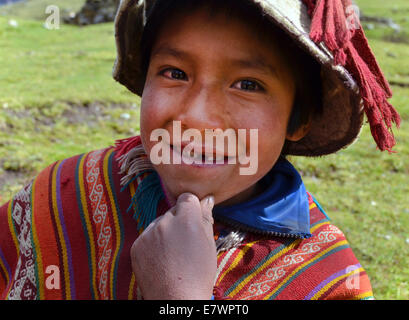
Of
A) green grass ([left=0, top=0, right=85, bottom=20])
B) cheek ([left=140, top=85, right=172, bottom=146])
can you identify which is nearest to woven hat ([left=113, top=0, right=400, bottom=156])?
cheek ([left=140, top=85, right=172, bottom=146])

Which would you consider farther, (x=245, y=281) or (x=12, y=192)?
(x=12, y=192)

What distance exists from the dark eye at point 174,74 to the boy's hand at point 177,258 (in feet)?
1.66

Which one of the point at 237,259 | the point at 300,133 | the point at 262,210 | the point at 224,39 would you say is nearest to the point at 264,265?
the point at 237,259

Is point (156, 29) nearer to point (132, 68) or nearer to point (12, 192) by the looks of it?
point (132, 68)

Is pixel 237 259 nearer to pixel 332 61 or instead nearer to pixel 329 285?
pixel 329 285

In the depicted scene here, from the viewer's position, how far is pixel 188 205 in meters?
1.40

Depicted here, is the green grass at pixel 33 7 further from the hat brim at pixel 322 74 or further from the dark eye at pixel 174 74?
the dark eye at pixel 174 74

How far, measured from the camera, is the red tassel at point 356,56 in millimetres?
1419

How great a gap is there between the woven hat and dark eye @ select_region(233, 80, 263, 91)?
0.20 metres

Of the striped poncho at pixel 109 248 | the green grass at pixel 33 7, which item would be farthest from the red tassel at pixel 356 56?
the green grass at pixel 33 7

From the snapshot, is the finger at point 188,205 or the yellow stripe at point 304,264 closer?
the finger at point 188,205
